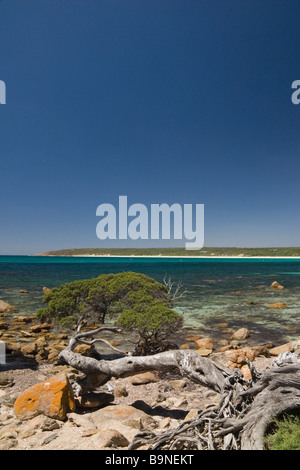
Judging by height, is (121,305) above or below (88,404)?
above

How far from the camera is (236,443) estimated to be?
567cm

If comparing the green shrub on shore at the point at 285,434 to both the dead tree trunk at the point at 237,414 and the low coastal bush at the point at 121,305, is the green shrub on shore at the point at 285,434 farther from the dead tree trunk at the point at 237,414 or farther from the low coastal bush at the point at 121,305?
the low coastal bush at the point at 121,305

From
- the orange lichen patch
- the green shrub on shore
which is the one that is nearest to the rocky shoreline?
the orange lichen patch

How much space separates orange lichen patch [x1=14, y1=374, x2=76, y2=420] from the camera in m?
7.86

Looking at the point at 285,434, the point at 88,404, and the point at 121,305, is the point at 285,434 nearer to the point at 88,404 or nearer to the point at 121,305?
the point at 88,404

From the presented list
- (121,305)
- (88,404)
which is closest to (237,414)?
(88,404)

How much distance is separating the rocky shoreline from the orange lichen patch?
1.0 inches

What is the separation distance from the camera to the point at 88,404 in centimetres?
885

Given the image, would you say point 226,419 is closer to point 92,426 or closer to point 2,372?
point 92,426

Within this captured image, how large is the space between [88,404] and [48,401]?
142 centimetres

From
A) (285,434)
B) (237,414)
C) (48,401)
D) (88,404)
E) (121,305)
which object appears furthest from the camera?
(121,305)

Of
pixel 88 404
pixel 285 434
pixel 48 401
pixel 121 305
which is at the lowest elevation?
pixel 88 404

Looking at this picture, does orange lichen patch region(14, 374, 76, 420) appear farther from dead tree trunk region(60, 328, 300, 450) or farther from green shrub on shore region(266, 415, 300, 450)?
green shrub on shore region(266, 415, 300, 450)
